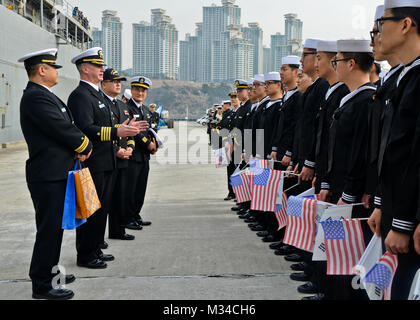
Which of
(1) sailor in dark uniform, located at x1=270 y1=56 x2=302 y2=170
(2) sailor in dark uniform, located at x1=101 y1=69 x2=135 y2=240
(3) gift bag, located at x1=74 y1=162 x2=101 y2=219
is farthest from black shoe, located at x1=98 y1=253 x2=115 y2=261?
(1) sailor in dark uniform, located at x1=270 y1=56 x2=302 y2=170

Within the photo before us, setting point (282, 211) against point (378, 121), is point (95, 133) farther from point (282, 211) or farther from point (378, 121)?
point (378, 121)

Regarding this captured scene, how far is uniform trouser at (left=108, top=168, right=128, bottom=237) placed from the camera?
5.80 m

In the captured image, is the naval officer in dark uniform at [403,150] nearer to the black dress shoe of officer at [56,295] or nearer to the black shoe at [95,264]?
the black dress shoe of officer at [56,295]

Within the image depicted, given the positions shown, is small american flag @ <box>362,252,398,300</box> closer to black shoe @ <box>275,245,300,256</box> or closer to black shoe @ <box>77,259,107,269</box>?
black shoe @ <box>275,245,300,256</box>

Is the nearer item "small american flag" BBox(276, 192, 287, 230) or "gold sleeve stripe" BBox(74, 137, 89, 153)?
"gold sleeve stripe" BBox(74, 137, 89, 153)

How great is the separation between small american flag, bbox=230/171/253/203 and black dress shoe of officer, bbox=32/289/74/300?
2883 millimetres

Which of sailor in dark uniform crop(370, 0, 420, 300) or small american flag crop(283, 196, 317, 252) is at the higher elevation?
sailor in dark uniform crop(370, 0, 420, 300)

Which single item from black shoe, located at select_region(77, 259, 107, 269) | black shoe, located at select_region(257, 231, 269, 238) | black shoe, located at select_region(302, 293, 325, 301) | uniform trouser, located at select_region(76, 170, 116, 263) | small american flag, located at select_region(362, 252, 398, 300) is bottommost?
black shoe, located at select_region(257, 231, 269, 238)

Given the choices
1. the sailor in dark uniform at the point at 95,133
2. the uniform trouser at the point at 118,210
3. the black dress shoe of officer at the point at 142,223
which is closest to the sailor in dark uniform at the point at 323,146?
the sailor in dark uniform at the point at 95,133

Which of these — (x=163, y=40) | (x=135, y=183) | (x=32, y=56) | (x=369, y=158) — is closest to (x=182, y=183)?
(x=135, y=183)

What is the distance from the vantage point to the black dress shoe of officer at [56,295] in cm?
363

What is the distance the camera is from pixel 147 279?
4145mm

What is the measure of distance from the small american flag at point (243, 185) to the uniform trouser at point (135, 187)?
4.73ft

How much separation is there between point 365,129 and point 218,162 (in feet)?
24.4
